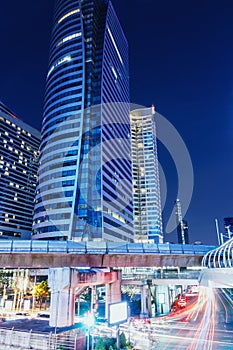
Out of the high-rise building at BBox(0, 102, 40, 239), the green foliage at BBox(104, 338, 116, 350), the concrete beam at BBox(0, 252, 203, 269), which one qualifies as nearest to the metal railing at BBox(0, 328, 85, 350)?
the green foliage at BBox(104, 338, 116, 350)

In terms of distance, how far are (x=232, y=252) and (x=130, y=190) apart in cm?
10978

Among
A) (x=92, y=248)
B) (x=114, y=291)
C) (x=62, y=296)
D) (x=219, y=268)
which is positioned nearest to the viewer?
(x=219, y=268)

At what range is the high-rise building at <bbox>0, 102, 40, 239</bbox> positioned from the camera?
16675 centimetres

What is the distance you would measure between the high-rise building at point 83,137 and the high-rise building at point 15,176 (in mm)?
65947

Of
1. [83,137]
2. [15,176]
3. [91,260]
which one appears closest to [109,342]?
[91,260]

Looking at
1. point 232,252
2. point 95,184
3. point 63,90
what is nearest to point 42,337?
point 232,252

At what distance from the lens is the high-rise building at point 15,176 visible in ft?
547

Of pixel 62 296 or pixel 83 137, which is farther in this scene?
pixel 83 137

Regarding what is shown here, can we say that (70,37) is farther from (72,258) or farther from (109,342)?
(109,342)

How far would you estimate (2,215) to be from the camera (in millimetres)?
162750

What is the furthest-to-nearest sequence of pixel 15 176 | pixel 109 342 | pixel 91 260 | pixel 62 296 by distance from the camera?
pixel 15 176 → pixel 91 260 → pixel 62 296 → pixel 109 342

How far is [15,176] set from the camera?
7106 inches

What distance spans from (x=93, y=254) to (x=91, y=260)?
0.87m

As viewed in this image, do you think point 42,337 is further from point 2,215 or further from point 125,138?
point 2,215
